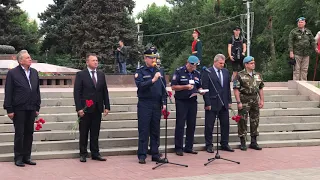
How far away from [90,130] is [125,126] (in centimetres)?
170

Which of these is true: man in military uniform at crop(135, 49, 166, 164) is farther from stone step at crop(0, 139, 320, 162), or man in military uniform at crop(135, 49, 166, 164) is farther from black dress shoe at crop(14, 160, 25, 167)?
black dress shoe at crop(14, 160, 25, 167)

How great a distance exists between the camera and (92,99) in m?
7.84

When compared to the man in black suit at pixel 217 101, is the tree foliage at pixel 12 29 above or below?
above

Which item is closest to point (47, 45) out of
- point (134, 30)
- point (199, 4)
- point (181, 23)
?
point (134, 30)

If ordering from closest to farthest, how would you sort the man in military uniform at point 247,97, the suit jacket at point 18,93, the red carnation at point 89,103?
the suit jacket at point 18,93 → the red carnation at point 89,103 → the man in military uniform at point 247,97

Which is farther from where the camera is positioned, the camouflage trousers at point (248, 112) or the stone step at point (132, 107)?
the stone step at point (132, 107)

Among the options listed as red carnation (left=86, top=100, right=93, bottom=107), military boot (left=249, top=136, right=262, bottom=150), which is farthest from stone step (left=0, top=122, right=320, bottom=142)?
red carnation (left=86, top=100, right=93, bottom=107)

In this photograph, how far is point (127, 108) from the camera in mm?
10320

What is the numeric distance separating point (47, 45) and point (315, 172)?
3523cm

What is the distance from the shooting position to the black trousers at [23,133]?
738cm

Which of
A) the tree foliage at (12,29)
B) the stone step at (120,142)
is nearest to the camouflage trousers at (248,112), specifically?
the stone step at (120,142)

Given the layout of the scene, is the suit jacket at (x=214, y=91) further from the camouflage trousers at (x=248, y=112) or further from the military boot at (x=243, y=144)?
the military boot at (x=243, y=144)

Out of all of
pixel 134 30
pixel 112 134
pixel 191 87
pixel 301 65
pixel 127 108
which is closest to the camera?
pixel 191 87

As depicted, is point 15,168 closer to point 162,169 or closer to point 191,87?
point 162,169
